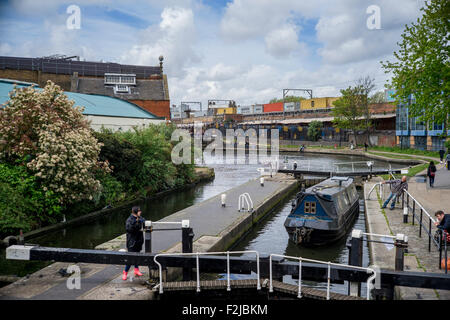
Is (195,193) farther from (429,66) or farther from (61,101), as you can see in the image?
(429,66)

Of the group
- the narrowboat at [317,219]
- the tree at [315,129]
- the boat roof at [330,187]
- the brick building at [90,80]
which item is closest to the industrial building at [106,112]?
the brick building at [90,80]

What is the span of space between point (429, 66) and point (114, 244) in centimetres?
1756

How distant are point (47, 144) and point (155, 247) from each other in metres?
7.68

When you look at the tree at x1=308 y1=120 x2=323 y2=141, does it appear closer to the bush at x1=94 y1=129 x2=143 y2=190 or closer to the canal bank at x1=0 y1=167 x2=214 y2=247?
the canal bank at x1=0 y1=167 x2=214 y2=247

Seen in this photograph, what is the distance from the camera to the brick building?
4975cm

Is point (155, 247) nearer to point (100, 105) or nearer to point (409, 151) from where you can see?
point (100, 105)

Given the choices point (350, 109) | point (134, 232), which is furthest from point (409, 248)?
point (350, 109)

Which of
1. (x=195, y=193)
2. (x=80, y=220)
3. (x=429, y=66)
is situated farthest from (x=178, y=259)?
(x=195, y=193)

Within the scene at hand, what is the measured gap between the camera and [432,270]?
9.52 meters

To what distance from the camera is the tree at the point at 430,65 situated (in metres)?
18.9

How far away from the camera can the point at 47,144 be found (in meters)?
16.0

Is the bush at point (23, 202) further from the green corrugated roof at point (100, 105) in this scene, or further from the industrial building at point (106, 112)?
the green corrugated roof at point (100, 105)

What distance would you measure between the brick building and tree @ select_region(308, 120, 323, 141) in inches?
1266

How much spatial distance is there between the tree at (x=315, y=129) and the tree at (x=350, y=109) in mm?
8832
